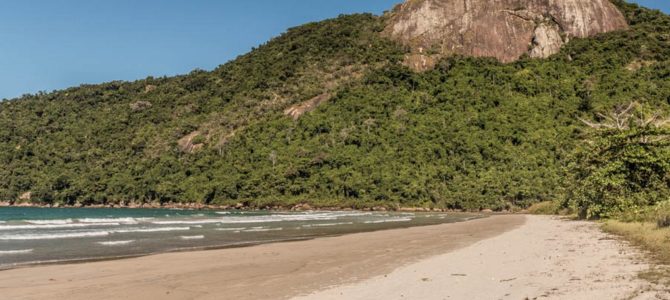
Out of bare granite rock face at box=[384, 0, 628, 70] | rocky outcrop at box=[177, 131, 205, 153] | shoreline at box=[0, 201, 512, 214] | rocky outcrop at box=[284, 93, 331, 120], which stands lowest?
shoreline at box=[0, 201, 512, 214]

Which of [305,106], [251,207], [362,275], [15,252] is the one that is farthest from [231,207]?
[362,275]

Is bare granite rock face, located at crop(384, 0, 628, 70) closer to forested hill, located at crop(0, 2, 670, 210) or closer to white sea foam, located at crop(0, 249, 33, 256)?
forested hill, located at crop(0, 2, 670, 210)

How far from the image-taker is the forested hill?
90.3 meters

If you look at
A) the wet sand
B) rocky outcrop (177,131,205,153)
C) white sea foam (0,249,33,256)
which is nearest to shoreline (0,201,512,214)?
rocky outcrop (177,131,205,153)

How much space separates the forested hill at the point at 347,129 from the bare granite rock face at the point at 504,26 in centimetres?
481

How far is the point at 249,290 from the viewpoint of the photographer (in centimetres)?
1158

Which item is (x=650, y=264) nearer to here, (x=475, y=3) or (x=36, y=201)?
(x=36, y=201)

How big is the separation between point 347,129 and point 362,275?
98562 mm

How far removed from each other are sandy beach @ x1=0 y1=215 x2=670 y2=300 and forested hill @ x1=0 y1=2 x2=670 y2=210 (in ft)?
210

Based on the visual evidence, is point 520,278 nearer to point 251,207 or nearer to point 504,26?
point 251,207

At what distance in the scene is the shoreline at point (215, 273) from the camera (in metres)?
11.4

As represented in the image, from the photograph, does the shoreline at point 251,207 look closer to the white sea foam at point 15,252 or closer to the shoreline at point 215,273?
the shoreline at point 215,273

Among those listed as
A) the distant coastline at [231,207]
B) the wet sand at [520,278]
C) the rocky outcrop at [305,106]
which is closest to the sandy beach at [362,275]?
the wet sand at [520,278]

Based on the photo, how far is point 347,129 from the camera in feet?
366
